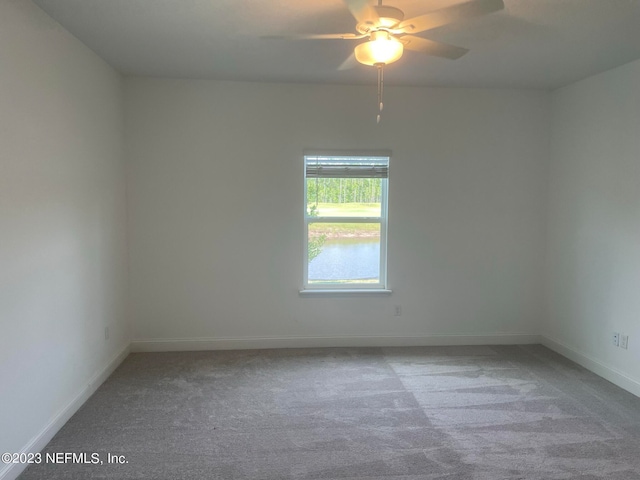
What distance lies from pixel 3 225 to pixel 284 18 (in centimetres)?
187

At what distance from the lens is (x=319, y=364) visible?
366 centimetres

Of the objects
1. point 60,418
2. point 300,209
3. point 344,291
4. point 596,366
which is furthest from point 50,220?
point 596,366

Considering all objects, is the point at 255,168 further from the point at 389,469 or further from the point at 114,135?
the point at 389,469

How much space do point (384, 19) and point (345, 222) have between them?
2.42m

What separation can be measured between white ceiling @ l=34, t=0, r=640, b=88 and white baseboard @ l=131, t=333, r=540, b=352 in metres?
2.42

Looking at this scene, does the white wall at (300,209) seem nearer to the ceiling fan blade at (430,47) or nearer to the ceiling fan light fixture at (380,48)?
the ceiling fan blade at (430,47)

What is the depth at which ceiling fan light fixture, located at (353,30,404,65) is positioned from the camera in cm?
193

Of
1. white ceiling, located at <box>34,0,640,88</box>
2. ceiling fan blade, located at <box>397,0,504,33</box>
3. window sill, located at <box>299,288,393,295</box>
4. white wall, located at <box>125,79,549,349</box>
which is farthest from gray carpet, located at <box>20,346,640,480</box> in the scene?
white ceiling, located at <box>34,0,640,88</box>

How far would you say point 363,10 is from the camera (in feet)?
5.75

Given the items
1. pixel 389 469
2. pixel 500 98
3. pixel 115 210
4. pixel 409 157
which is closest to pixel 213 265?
pixel 115 210

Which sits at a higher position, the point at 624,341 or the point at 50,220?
the point at 50,220

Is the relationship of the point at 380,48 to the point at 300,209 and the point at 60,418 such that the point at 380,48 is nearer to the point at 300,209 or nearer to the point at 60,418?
the point at 300,209

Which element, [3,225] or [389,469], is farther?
[389,469]

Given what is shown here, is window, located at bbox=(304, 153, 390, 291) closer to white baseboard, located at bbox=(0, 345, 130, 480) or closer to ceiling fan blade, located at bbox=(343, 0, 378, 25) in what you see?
white baseboard, located at bbox=(0, 345, 130, 480)
